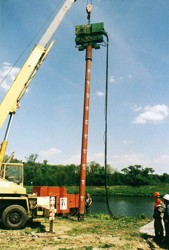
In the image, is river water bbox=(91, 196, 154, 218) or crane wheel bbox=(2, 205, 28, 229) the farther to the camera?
river water bbox=(91, 196, 154, 218)

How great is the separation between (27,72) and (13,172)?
195 inches

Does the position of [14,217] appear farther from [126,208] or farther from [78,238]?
[126,208]

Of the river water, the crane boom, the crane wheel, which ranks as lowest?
the river water

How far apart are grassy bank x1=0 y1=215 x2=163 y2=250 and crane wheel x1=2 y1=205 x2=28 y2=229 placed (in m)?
0.36

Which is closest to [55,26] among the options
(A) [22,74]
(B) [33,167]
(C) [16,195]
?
(A) [22,74]

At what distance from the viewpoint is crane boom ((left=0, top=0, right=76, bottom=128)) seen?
44.3 feet

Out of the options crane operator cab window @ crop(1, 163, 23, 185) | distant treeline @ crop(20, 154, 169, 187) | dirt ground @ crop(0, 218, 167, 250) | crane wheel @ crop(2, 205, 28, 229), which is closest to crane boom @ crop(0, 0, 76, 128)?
crane operator cab window @ crop(1, 163, 23, 185)

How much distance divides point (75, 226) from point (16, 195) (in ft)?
10.8

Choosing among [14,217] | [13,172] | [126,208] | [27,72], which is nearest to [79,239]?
[14,217]

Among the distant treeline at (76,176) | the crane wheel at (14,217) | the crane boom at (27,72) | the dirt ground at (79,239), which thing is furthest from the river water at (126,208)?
the distant treeline at (76,176)

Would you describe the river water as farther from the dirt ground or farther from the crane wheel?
the crane wheel

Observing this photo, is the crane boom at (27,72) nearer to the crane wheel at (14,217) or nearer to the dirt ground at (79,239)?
the crane wheel at (14,217)

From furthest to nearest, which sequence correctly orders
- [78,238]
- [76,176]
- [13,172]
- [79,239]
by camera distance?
[76,176], [13,172], [78,238], [79,239]

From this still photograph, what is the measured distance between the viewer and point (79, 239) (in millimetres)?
11086
